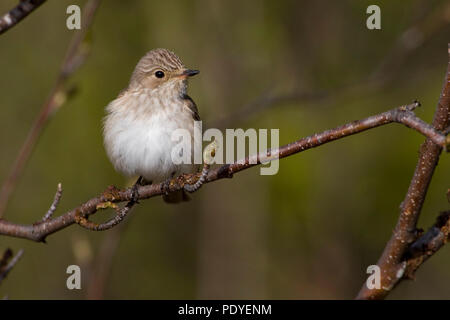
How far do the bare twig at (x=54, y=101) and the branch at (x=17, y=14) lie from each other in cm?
69

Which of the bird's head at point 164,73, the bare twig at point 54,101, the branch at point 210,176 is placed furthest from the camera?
the bird's head at point 164,73

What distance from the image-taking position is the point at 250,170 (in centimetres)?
769

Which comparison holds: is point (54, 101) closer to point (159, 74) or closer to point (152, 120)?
point (152, 120)

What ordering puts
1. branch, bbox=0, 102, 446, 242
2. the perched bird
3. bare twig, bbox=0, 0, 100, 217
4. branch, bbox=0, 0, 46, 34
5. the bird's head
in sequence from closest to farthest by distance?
1. branch, bbox=0, 102, 446, 242
2. branch, bbox=0, 0, 46, 34
3. bare twig, bbox=0, 0, 100, 217
4. the perched bird
5. the bird's head

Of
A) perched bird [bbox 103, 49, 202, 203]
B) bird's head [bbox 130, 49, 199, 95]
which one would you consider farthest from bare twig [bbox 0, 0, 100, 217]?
bird's head [bbox 130, 49, 199, 95]

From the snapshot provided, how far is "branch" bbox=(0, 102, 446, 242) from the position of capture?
9.51ft

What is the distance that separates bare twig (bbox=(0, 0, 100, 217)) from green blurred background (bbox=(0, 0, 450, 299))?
11.1 ft

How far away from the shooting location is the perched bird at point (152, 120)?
5.54 metres

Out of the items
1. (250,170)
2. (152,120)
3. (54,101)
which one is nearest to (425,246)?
(54,101)

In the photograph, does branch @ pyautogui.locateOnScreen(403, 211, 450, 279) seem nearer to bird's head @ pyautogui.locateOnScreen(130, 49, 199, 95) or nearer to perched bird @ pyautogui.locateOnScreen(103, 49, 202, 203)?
perched bird @ pyautogui.locateOnScreen(103, 49, 202, 203)

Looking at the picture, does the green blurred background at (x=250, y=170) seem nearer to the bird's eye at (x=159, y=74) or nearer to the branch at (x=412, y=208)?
the bird's eye at (x=159, y=74)

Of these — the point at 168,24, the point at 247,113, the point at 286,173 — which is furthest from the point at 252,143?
the point at 168,24

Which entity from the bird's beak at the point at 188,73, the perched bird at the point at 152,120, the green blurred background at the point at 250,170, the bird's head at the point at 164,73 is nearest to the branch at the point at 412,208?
the perched bird at the point at 152,120
